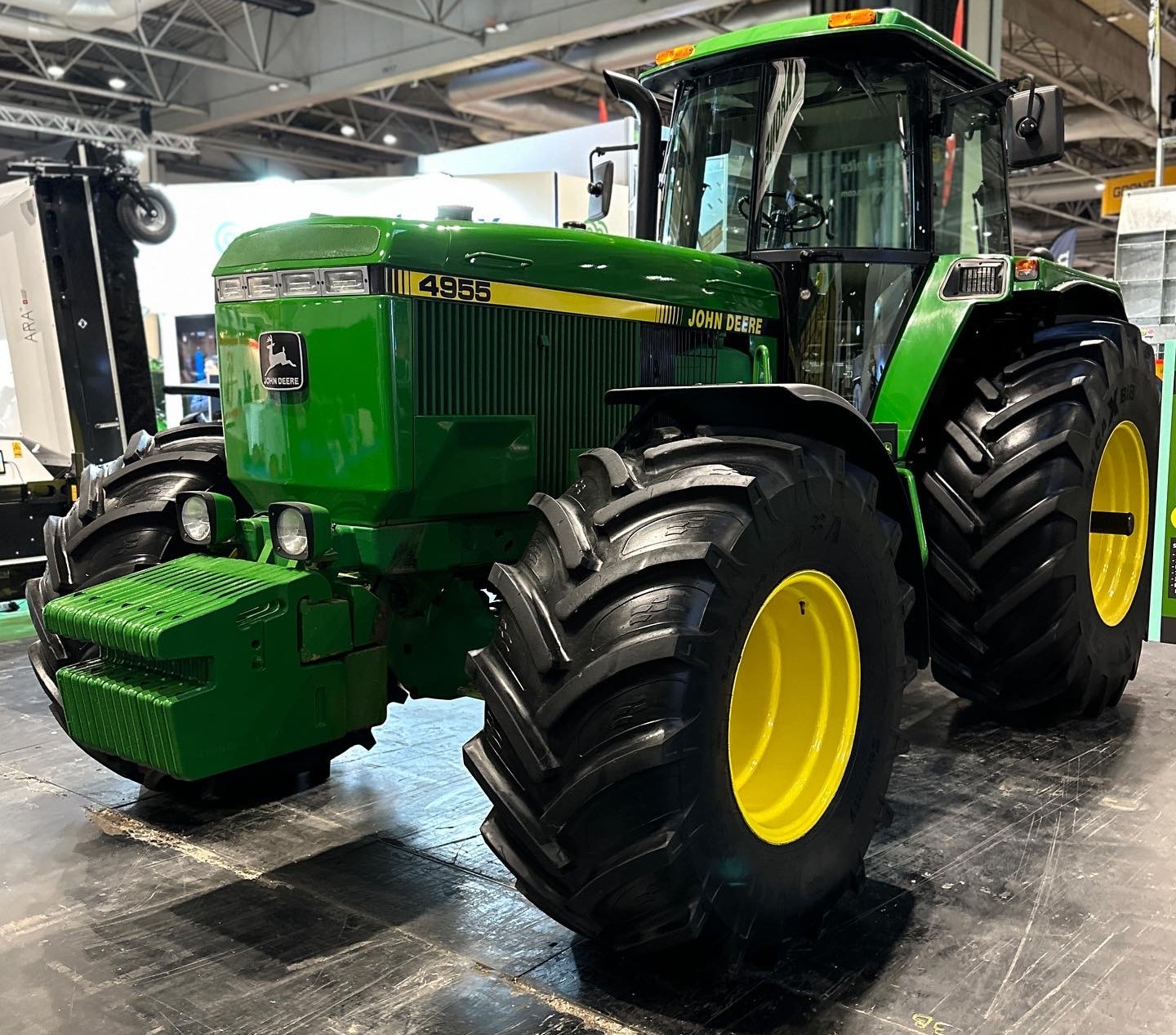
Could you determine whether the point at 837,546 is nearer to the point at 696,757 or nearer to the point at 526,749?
the point at 696,757

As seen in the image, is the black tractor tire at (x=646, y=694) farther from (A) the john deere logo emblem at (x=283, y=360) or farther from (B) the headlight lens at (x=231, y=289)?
(B) the headlight lens at (x=231, y=289)

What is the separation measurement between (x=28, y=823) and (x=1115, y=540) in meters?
4.14

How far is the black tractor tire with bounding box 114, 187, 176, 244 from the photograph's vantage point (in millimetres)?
6422

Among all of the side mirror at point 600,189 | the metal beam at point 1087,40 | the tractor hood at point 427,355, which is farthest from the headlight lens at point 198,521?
the metal beam at point 1087,40

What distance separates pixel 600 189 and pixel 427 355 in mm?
1579

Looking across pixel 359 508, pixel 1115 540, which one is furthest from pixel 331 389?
pixel 1115 540

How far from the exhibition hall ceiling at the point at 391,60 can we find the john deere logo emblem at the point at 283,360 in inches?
340

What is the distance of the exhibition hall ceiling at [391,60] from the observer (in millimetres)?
11383

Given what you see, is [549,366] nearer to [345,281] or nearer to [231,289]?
[345,281]

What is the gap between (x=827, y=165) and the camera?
3.57 metres

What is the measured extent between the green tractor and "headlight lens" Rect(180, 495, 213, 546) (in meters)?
0.01

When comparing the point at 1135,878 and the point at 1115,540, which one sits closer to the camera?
the point at 1135,878

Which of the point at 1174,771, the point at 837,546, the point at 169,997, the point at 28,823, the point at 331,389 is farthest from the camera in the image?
the point at 1174,771

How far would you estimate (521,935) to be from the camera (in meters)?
2.53
